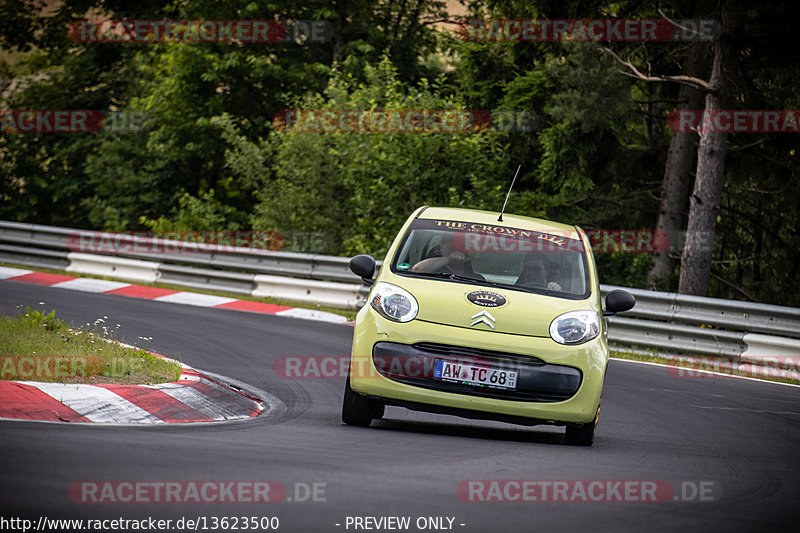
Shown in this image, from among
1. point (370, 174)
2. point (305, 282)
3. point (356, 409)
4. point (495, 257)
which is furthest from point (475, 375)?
point (370, 174)

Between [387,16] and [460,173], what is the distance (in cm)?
1443

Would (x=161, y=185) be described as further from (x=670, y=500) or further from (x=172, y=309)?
(x=670, y=500)

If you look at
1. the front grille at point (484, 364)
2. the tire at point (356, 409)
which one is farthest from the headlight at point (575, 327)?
the tire at point (356, 409)

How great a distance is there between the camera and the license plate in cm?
685

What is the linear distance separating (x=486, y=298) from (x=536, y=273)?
818 millimetres

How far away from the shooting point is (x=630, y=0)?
23250 millimetres

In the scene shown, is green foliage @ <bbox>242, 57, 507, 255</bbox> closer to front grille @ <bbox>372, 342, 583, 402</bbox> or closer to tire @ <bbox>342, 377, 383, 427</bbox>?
tire @ <bbox>342, 377, 383, 427</bbox>

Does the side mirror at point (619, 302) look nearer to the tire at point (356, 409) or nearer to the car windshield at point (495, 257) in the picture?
the car windshield at point (495, 257)

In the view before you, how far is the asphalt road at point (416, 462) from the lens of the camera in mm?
4625

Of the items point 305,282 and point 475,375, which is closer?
point 475,375

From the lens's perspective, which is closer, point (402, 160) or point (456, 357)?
point (456, 357)

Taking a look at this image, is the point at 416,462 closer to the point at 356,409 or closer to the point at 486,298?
the point at 356,409

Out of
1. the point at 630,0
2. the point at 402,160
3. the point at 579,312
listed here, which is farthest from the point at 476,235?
the point at 630,0

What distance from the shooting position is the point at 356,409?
7266 mm
